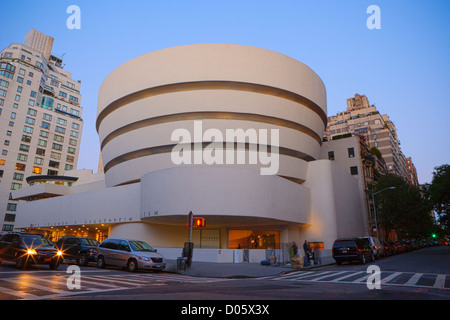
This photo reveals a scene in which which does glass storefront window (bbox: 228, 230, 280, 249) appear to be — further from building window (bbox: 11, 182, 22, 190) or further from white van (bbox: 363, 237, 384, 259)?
building window (bbox: 11, 182, 22, 190)

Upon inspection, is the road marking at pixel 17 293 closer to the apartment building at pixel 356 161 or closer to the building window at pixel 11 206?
the apartment building at pixel 356 161

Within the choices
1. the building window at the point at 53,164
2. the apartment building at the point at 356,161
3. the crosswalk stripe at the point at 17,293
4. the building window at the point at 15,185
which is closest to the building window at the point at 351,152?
the apartment building at the point at 356,161

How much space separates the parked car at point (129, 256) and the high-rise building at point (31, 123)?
68.6m

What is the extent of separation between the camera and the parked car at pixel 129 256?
17.0 m

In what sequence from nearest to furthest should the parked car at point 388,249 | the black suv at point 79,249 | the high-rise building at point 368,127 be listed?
the black suv at point 79,249 < the parked car at point 388,249 < the high-rise building at point 368,127

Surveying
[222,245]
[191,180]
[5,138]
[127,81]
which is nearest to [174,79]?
[127,81]

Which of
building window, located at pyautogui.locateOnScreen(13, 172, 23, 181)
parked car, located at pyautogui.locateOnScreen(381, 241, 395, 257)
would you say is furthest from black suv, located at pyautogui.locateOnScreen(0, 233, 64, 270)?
building window, located at pyautogui.locateOnScreen(13, 172, 23, 181)

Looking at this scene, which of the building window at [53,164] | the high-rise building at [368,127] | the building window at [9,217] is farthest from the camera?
the high-rise building at [368,127]

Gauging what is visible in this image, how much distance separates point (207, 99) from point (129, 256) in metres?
22.5

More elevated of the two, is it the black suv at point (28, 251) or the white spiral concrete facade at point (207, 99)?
the white spiral concrete facade at point (207, 99)

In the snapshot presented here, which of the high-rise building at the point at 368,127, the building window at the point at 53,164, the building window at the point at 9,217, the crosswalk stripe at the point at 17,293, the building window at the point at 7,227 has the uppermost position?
the high-rise building at the point at 368,127

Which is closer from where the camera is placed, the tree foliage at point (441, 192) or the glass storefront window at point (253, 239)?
the tree foliage at point (441, 192)

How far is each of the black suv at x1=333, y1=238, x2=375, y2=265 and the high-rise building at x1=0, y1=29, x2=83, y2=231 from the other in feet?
252
